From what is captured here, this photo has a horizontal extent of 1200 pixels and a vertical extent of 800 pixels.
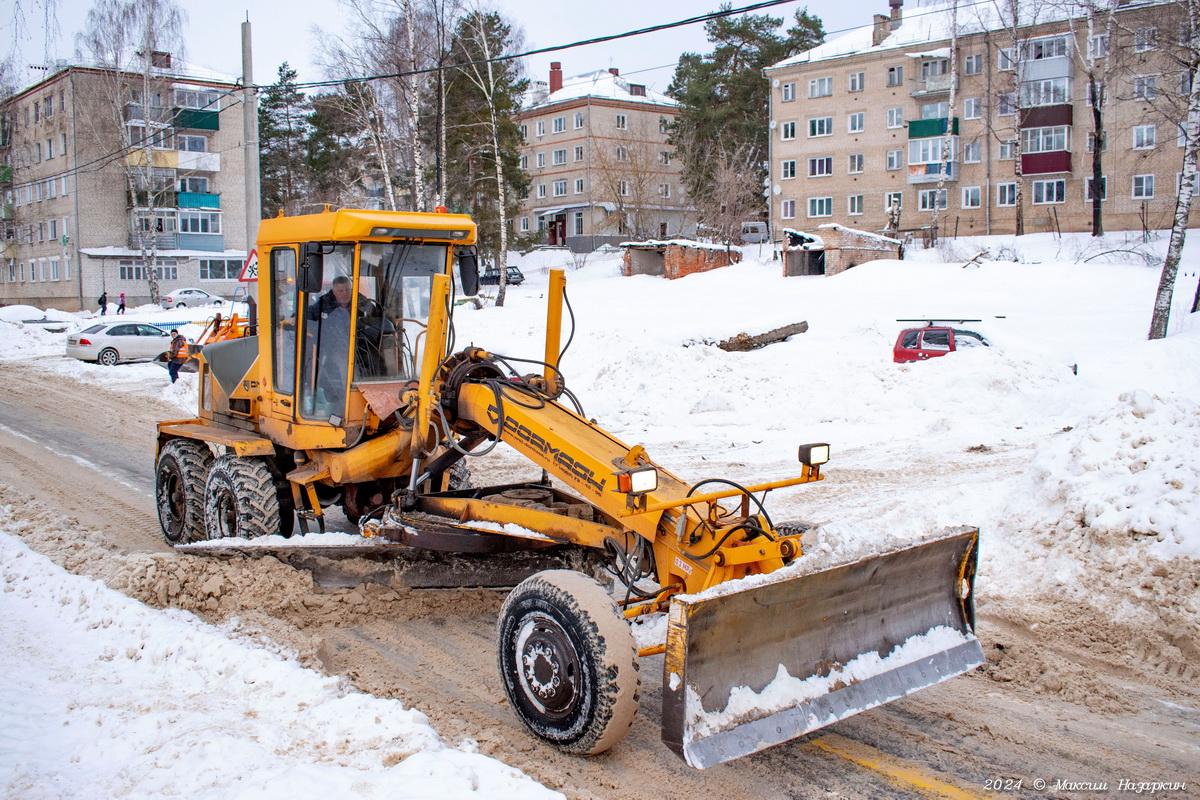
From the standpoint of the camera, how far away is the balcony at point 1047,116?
4381 centimetres

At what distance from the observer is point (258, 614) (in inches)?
242

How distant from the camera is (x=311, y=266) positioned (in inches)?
255

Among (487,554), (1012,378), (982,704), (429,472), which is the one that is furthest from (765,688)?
(1012,378)

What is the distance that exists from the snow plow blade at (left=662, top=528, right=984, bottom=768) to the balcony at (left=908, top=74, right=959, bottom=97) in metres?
47.2

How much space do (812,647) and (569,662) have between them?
1146mm

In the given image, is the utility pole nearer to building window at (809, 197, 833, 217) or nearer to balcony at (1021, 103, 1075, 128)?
balcony at (1021, 103, 1075, 128)

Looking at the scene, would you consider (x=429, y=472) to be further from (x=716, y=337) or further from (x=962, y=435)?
(x=716, y=337)

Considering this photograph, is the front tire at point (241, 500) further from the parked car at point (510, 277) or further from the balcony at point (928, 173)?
the balcony at point (928, 173)

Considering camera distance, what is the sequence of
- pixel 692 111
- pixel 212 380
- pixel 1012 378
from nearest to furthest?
pixel 212 380, pixel 1012 378, pixel 692 111

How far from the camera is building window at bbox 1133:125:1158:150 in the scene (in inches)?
A: 1684

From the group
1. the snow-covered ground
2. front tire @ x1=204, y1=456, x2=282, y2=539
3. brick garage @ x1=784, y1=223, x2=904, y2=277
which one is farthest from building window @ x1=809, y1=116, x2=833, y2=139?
front tire @ x1=204, y1=456, x2=282, y2=539

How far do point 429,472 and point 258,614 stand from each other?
144cm

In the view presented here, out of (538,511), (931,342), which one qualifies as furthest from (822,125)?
(538,511)

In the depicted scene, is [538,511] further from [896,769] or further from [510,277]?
[510,277]
